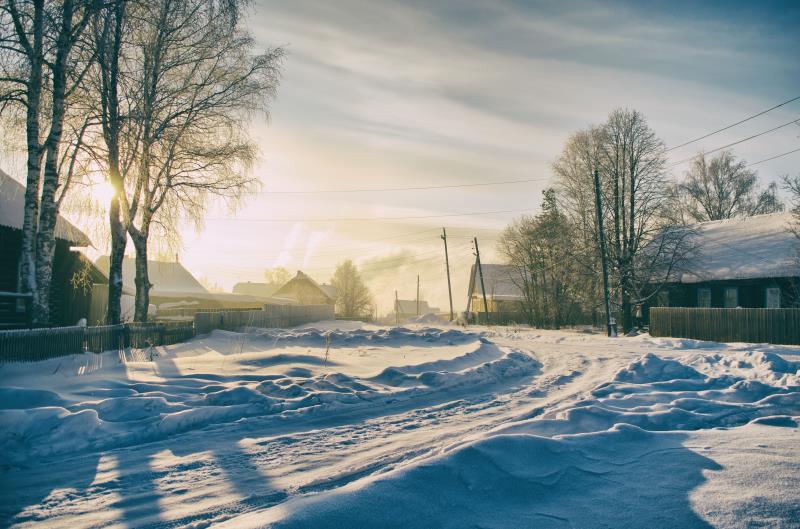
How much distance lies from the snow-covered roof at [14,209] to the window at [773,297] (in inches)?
1327

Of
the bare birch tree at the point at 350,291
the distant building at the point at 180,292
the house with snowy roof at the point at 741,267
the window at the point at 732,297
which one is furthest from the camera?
the bare birch tree at the point at 350,291

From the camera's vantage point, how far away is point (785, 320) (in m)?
21.0

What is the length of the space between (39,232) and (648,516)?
13.8 metres

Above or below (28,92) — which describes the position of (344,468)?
below

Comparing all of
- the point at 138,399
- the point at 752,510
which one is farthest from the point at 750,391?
the point at 138,399

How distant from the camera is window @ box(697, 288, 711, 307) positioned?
32312mm

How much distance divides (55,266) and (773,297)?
35.9 meters

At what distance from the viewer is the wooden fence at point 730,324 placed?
20.9 metres

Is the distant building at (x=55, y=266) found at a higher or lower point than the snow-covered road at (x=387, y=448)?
higher

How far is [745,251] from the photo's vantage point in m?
30.5

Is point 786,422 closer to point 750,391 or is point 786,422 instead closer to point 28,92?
point 750,391

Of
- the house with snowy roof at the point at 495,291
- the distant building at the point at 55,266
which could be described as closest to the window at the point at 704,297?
the house with snowy roof at the point at 495,291

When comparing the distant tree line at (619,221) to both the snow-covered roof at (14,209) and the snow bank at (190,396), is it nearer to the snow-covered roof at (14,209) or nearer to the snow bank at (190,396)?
the snow bank at (190,396)

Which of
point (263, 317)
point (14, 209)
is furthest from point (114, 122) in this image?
point (263, 317)
